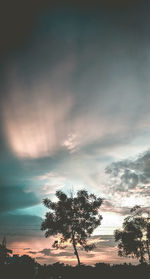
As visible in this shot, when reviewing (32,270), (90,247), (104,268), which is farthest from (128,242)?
(32,270)

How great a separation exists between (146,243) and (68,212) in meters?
25.5

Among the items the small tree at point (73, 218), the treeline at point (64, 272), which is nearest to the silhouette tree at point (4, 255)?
the treeline at point (64, 272)

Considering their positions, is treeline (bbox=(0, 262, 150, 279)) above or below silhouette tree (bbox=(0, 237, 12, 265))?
below

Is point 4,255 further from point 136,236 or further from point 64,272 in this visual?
point 136,236

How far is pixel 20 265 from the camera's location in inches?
676

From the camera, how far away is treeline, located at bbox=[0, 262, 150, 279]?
53.2 feet

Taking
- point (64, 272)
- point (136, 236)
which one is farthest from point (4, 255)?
point (136, 236)

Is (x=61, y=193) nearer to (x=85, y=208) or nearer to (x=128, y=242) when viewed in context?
(x=85, y=208)

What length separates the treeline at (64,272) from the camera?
1620 centimetres

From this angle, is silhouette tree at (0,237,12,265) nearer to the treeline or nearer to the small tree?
the treeline

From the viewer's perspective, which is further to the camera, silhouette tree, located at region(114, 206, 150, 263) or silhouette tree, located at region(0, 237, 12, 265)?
silhouette tree, located at region(114, 206, 150, 263)

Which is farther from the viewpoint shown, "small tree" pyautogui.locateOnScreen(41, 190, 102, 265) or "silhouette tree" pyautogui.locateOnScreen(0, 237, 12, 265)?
"small tree" pyautogui.locateOnScreen(41, 190, 102, 265)

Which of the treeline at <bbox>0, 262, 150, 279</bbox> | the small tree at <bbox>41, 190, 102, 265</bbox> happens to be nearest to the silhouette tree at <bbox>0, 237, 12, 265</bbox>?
the treeline at <bbox>0, 262, 150, 279</bbox>

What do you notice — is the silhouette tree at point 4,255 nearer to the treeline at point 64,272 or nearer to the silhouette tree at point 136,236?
the treeline at point 64,272
